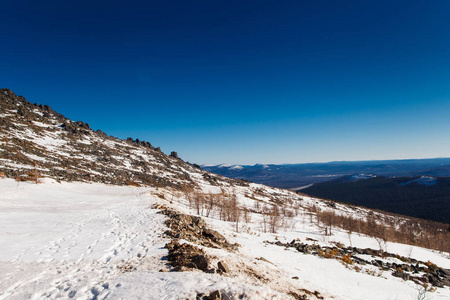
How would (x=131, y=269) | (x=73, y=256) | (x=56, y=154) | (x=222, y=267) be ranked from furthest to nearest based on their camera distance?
(x=56, y=154) < (x=73, y=256) < (x=222, y=267) < (x=131, y=269)

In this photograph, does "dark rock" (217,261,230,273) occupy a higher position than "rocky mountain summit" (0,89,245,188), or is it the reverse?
"rocky mountain summit" (0,89,245,188)

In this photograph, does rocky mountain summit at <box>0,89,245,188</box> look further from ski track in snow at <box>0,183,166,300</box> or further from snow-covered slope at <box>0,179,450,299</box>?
ski track in snow at <box>0,183,166,300</box>

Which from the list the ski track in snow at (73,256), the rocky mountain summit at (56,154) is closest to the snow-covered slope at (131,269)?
the ski track in snow at (73,256)

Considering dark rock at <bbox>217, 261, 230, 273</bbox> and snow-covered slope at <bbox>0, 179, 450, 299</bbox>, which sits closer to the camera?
snow-covered slope at <bbox>0, 179, 450, 299</bbox>

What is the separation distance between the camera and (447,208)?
160500 mm

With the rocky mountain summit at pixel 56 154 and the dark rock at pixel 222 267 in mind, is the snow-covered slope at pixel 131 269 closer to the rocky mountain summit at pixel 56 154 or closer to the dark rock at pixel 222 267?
the dark rock at pixel 222 267

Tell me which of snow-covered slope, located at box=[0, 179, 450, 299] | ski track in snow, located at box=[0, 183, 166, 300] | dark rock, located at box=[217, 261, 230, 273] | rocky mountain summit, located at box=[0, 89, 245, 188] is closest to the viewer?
snow-covered slope, located at box=[0, 179, 450, 299]

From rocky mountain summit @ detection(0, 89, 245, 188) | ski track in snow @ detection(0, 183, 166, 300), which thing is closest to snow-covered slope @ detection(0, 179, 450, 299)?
ski track in snow @ detection(0, 183, 166, 300)

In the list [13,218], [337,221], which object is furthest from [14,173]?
[337,221]

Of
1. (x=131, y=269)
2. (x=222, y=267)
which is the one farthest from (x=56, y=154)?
(x=222, y=267)

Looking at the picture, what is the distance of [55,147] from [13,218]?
74905 mm

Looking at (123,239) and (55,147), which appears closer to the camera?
(123,239)

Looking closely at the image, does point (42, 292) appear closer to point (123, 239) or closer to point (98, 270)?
point (98, 270)

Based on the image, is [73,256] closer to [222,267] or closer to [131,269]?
[131,269]
